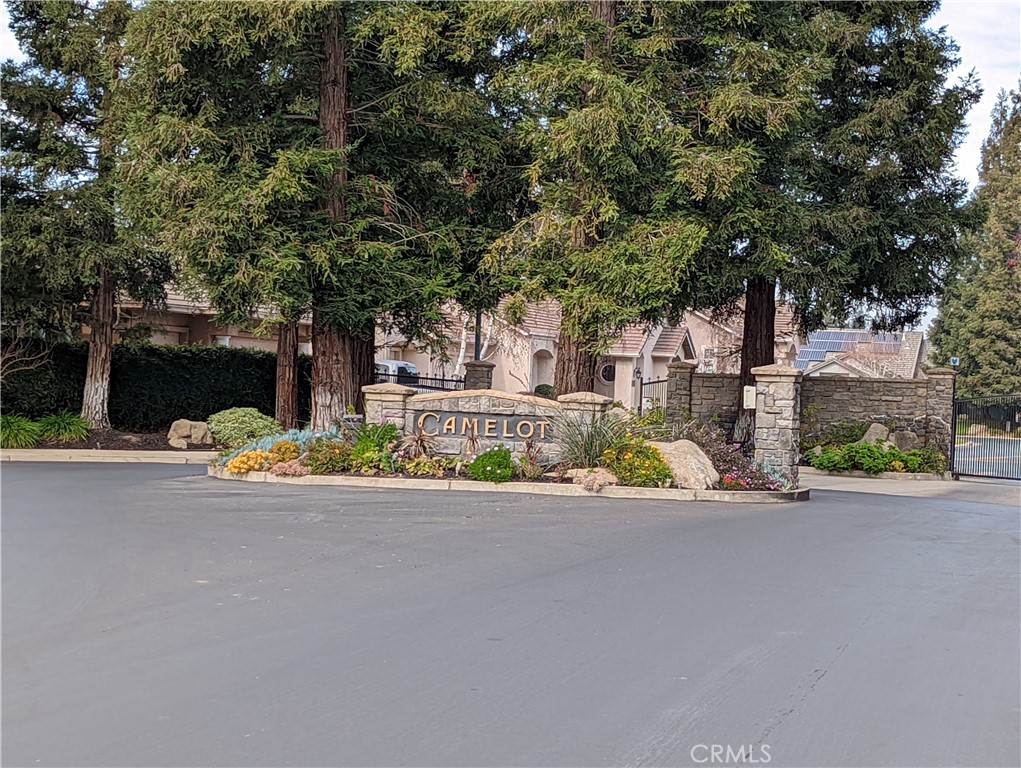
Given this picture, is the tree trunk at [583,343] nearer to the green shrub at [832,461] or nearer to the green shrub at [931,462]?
the green shrub at [832,461]

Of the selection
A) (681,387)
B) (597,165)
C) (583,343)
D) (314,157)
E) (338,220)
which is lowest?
(681,387)

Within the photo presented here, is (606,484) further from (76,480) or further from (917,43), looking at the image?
(917,43)

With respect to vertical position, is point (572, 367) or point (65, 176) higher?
point (65, 176)

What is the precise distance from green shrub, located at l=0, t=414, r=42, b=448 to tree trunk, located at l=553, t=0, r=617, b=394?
10.7m

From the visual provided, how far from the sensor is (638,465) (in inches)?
610

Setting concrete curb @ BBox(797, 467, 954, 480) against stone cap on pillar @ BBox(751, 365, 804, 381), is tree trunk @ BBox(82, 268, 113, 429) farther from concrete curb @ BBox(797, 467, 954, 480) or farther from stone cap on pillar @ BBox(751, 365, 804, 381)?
concrete curb @ BBox(797, 467, 954, 480)

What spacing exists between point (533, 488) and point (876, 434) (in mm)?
12790

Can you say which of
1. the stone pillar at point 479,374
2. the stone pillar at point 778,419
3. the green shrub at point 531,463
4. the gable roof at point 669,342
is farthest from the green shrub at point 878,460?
the gable roof at point 669,342

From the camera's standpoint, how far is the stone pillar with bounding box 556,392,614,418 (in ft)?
54.0

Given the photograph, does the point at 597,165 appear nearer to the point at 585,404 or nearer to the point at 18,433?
the point at 585,404

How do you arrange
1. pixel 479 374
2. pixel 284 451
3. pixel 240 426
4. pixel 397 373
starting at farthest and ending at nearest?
pixel 397 373 < pixel 479 374 < pixel 240 426 < pixel 284 451

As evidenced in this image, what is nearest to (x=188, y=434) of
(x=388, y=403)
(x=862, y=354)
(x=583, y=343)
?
(x=388, y=403)

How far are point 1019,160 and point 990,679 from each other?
157 ft

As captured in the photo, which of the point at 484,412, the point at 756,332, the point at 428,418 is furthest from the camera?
the point at 756,332
